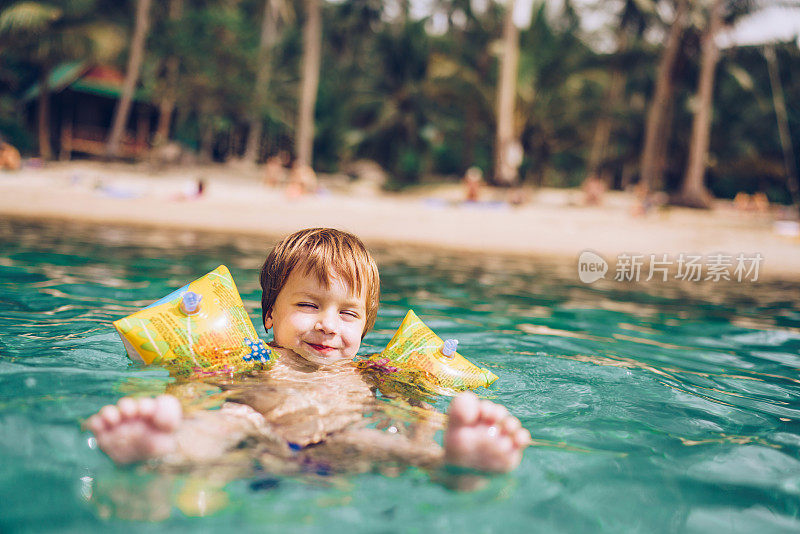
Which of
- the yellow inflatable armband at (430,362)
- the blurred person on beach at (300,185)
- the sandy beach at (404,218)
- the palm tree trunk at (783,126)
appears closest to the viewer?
the yellow inflatable armband at (430,362)

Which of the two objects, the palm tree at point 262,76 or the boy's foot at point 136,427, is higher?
the palm tree at point 262,76

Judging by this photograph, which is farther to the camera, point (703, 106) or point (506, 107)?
point (703, 106)

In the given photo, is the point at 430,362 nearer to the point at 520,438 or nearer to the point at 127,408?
the point at 520,438

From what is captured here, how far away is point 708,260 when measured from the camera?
11367mm

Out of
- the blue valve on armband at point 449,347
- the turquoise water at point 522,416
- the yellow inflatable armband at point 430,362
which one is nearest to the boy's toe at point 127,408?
the turquoise water at point 522,416

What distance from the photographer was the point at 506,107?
64.4ft

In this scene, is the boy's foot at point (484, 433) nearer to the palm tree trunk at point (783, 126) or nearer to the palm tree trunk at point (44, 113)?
the palm tree trunk at point (44, 113)

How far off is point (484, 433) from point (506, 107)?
61.7 feet

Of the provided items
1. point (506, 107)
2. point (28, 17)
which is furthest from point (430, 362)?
point (28, 17)

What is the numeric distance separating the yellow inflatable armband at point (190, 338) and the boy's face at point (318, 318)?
171 mm

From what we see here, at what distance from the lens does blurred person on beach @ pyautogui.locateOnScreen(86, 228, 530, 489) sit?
Result: 5.89ft

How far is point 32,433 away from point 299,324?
100cm

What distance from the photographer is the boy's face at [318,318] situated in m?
2.65

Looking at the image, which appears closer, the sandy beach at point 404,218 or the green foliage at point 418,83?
the sandy beach at point 404,218
